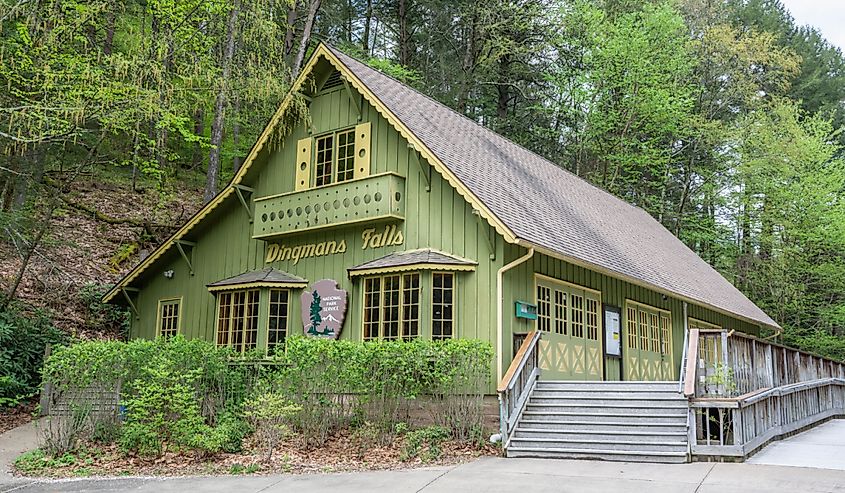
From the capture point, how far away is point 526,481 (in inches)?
340

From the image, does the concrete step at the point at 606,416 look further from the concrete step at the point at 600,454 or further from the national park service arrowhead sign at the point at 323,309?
the national park service arrowhead sign at the point at 323,309

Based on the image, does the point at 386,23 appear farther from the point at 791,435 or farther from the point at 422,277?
the point at 791,435

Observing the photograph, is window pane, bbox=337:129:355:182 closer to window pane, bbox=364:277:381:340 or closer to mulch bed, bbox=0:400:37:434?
window pane, bbox=364:277:381:340

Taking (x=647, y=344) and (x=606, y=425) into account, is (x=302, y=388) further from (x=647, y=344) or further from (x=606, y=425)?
(x=647, y=344)

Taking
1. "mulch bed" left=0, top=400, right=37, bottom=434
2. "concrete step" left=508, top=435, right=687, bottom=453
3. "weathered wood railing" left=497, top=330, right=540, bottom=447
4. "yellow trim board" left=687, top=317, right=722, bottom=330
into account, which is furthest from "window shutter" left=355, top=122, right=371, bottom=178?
"yellow trim board" left=687, top=317, right=722, bottom=330

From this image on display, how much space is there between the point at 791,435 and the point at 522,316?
519 centimetres

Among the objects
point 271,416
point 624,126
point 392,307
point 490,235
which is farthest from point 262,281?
point 624,126

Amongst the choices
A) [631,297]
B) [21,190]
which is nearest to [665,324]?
[631,297]

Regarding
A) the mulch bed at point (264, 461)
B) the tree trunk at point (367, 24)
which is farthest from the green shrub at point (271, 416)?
the tree trunk at point (367, 24)

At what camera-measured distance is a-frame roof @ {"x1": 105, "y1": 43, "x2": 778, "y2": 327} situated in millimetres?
12905

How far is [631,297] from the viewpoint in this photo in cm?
1700

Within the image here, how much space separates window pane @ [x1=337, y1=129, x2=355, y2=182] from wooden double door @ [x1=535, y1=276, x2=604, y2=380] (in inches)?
172

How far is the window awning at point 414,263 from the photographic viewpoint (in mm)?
12820

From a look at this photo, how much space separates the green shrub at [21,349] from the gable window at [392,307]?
664cm
